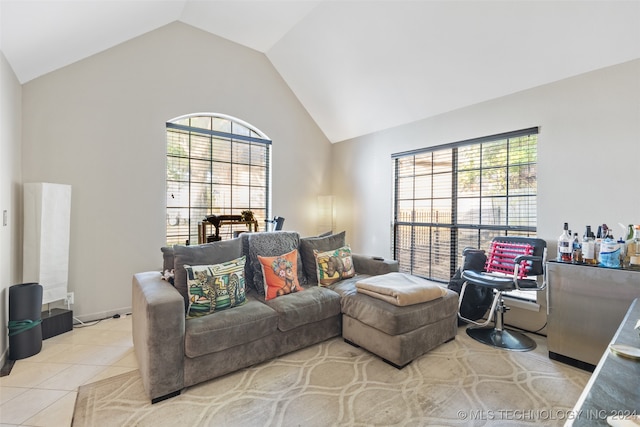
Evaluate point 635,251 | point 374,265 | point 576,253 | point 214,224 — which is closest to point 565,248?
point 576,253

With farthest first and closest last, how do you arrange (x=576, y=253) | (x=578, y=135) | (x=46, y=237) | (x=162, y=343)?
(x=46, y=237)
(x=578, y=135)
(x=576, y=253)
(x=162, y=343)

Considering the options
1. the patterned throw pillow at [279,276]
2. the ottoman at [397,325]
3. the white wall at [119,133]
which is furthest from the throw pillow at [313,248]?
the white wall at [119,133]

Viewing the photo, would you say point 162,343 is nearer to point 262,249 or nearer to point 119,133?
point 262,249

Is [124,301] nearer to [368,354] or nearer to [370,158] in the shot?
[368,354]

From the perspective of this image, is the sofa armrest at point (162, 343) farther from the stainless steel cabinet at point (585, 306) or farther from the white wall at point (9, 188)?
the stainless steel cabinet at point (585, 306)

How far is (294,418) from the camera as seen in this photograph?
178cm

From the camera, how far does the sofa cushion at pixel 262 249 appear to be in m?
2.84

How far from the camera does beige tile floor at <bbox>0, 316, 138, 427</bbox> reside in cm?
182

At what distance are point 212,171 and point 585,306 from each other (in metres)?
4.20

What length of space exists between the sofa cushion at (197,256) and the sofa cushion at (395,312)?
109 cm

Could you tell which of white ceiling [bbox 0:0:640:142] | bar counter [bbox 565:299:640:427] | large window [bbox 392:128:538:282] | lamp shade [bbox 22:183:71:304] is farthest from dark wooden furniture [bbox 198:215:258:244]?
bar counter [bbox 565:299:640:427]

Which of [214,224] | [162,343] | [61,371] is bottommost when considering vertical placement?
[61,371]

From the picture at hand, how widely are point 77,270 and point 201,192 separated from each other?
5.24 ft

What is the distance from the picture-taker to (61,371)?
227 cm
